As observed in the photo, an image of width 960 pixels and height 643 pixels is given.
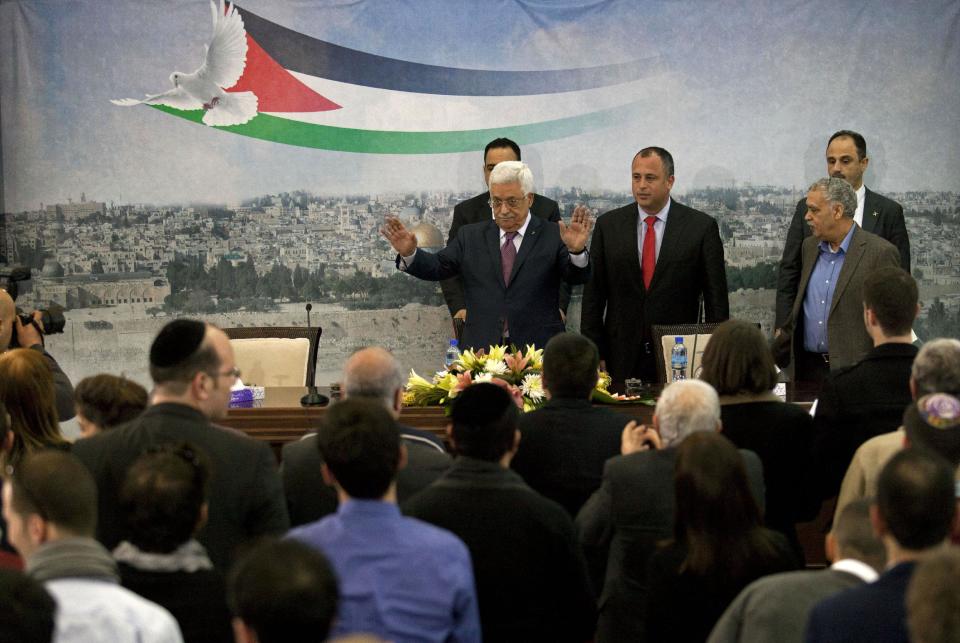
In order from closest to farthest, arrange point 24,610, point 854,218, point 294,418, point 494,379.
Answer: point 24,610, point 494,379, point 294,418, point 854,218

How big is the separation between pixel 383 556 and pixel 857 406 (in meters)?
1.92

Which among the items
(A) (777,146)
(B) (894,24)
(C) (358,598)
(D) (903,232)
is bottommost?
(C) (358,598)

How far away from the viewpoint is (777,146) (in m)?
7.31

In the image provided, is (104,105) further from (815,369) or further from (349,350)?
(815,369)

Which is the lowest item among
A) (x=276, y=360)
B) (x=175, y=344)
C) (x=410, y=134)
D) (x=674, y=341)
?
(x=276, y=360)

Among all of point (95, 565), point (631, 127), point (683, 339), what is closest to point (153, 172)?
point (631, 127)

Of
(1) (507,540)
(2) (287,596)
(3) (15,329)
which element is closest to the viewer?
(2) (287,596)

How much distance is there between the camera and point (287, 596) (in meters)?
1.71

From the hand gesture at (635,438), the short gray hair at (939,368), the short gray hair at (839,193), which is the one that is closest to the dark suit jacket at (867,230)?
the short gray hair at (839,193)

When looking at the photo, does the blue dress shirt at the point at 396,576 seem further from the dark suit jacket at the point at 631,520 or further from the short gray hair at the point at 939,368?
the short gray hair at the point at 939,368

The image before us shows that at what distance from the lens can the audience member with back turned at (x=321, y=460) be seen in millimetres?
3209

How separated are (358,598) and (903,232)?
16.7 feet

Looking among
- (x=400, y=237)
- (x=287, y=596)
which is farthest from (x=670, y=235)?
(x=287, y=596)

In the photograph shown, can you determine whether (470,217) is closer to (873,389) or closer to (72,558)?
(873,389)
